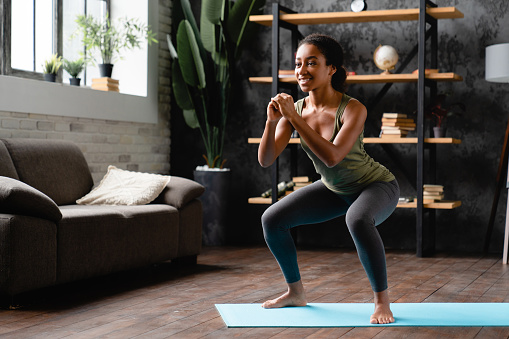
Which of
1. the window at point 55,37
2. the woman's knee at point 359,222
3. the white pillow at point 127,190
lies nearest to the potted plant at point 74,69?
the window at point 55,37

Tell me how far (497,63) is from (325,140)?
2735 millimetres

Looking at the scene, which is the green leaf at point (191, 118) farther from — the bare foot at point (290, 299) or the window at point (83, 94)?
the bare foot at point (290, 299)

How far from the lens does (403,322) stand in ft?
9.82

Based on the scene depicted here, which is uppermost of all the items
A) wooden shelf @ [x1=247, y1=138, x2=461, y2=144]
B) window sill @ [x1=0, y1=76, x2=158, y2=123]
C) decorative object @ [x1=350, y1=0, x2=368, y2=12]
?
decorative object @ [x1=350, y1=0, x2=368, y2=12]

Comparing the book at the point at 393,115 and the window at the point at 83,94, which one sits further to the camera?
the book at the point at 393,115

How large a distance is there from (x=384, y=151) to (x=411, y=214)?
541 millimetres

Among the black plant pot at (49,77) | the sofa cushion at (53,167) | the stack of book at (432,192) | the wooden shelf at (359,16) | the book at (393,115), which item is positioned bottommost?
the stack of book at (432,192)

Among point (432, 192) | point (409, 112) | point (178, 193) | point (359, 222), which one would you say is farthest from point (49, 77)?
point (359, 222)

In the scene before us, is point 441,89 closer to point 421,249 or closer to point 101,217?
point 421,249

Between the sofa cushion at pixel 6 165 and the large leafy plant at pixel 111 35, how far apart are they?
60.7 inches

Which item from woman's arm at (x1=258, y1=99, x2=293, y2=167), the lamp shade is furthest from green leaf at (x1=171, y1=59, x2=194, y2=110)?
woman's arm at (x1=258, y1=99, x2=293, y2=167)

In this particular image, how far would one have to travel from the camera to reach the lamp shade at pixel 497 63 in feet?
16.8

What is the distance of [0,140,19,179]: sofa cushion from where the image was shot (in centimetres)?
401

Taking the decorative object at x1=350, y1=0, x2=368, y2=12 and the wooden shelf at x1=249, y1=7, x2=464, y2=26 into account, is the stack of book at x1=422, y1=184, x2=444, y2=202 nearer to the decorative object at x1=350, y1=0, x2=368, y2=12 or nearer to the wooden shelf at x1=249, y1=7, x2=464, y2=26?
the wooden shelf at x1=249, y1=7, x2=464, y2=26
